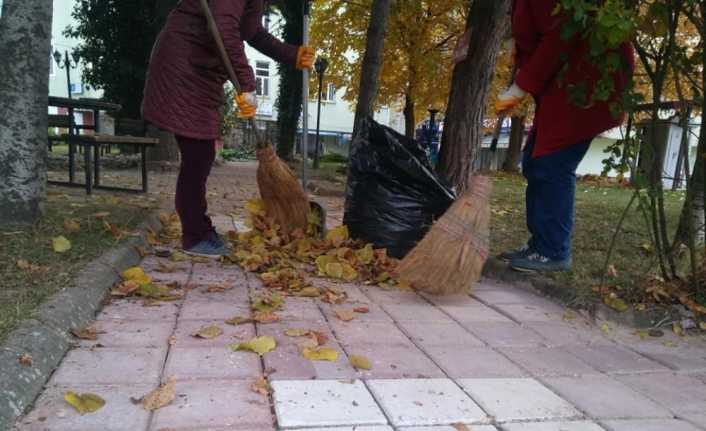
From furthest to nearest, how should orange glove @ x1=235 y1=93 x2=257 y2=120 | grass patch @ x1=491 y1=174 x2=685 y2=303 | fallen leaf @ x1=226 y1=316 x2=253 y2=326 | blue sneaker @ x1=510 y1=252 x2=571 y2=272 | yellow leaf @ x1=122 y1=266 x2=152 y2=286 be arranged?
blue sneaker @ x1=510 y1=252 x2=571 y2=272
orange glove @ x1=235 y1=93 x2=257 y2=120
grass patch @ x1=491 y1=174 x2=685 y2=303
yellow leaf @ x1=122 y1=266 x2=152 y2=286
fallen leaf @ x1=226 y1=316 x2=253 y2=326

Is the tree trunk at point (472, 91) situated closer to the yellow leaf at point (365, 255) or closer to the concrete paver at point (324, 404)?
the yellow leaf at point (365, 255)

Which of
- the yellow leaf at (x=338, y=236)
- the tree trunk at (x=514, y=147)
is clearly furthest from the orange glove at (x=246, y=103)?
the tree trunk at (x=514, y=147)

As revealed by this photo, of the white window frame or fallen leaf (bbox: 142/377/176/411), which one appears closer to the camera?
fallen leaf (bbox: 142/377/176/411)

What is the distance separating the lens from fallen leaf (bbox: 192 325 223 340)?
2.16 m

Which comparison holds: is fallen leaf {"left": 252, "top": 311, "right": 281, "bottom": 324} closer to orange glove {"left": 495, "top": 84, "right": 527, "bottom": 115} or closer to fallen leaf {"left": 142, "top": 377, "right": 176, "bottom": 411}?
fallen leaf {"left": 142, "top": 377, "right": 176, "bottom": 411}

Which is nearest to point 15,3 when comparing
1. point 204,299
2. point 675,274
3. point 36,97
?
point 36,97

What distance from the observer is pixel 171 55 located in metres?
3.01

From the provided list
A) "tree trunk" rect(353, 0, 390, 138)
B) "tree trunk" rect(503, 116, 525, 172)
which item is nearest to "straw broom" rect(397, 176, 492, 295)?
"tree trunk" rect(353, 0, 390, 138)

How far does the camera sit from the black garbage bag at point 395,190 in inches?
141

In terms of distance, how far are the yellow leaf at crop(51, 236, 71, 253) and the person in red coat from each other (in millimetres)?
2533

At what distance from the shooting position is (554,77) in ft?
10.2

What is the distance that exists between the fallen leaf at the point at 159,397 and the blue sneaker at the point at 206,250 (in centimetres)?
169

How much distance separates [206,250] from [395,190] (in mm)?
1240

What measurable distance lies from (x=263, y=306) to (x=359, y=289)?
27.9 inches
